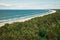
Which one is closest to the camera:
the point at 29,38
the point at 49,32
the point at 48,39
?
the point at 29,38

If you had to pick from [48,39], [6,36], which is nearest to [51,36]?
[48,39]

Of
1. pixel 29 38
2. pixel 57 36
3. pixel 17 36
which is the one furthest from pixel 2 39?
pixel 57 36

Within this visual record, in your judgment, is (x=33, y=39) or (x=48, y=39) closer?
(x=33, y=39)

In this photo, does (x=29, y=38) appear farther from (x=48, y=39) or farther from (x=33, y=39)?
(x=48, y=39)

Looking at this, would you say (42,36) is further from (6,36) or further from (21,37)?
(6,36)

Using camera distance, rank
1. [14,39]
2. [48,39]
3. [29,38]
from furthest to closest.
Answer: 1. [48,39]
2. [29,38]
3. [14,39]

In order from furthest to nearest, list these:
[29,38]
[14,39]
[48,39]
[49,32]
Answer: [49,32], [48,39], [29,38], [14,39]

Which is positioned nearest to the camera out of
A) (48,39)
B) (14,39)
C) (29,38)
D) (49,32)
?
(14,39)

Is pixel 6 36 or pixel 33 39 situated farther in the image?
pixel 33 39
